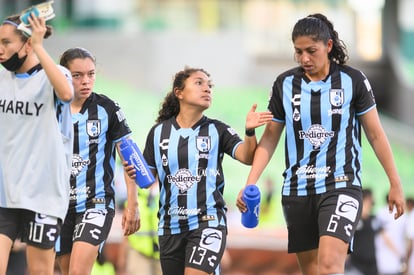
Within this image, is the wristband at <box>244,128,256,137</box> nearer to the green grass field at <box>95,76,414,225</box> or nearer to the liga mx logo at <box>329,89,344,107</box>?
the liga mx logo at <box>329,89,344,107</box>

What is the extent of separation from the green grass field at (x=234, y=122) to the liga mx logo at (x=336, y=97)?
17.5 meters

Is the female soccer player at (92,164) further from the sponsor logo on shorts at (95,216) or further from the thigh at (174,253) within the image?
the thigh at (174,253)

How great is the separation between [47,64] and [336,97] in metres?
2.45

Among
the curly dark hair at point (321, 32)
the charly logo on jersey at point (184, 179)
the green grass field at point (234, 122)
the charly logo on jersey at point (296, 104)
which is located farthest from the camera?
the green grass field at point (234, 122)

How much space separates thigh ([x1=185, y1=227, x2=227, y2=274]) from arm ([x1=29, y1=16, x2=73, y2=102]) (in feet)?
6.28

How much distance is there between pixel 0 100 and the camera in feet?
27.0

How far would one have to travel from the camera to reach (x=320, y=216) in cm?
895

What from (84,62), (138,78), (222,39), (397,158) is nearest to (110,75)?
(138,78)

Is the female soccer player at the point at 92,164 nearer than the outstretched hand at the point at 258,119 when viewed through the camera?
No

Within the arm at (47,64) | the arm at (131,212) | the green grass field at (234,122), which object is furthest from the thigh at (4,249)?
the green grass field at (234,122)

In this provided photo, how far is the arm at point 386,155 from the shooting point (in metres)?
8.99

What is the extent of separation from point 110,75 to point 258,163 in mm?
23466

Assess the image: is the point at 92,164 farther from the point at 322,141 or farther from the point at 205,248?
the point at 322,141

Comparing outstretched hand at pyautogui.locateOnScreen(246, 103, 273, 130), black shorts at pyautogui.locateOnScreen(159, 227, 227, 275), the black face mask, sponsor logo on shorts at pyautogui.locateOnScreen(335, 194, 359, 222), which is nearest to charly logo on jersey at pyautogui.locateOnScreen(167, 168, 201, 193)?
black shorts at pyautogui.locateOnScreen(159, 227, 227, 275)
